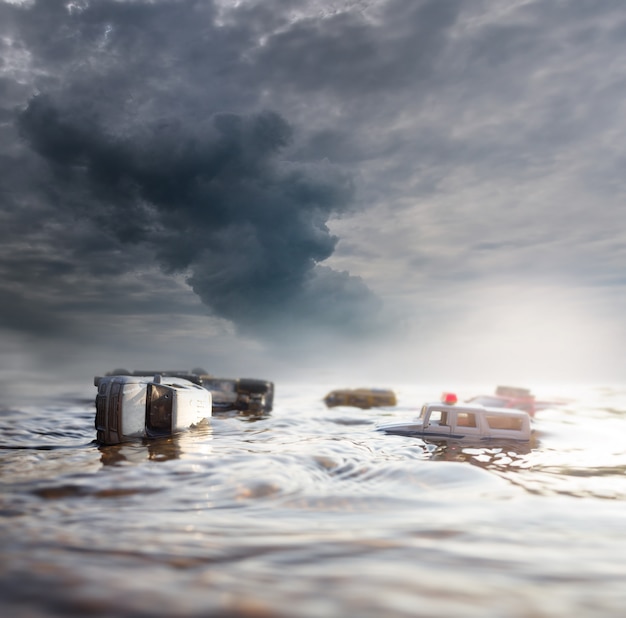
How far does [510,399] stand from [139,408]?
761 inches

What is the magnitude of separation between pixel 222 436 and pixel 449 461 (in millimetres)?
8723

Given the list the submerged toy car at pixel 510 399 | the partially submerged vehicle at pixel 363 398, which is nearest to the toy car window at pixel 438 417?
the submerged toy car at pixel 510 399

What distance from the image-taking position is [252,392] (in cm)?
2880

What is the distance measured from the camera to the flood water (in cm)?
471

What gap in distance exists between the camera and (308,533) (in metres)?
6.82

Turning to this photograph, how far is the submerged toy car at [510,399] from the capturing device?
24.1 metres

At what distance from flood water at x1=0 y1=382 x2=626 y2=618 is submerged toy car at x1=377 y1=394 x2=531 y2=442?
3.41ft

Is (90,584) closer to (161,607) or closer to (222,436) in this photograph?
(161,607)

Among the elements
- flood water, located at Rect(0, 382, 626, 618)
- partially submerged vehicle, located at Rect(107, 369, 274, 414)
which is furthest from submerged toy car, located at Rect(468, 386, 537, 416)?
partially submerged vehicle, located at Rect(107, 369, 274, 414)

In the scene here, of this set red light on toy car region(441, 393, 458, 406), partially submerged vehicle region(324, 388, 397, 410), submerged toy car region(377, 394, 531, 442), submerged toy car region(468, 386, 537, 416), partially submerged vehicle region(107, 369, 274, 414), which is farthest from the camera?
partially submerged vehicle region(324, 388, 397, 410)

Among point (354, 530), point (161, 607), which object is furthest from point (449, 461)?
point (161, 607)

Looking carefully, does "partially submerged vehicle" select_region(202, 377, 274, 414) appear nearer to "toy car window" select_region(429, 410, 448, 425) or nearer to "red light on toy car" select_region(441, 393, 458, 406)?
"toy car window" select_region(429, 410, 448, 425)

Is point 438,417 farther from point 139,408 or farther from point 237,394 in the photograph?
point 237,394

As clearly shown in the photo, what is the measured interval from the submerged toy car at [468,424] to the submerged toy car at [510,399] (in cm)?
706
